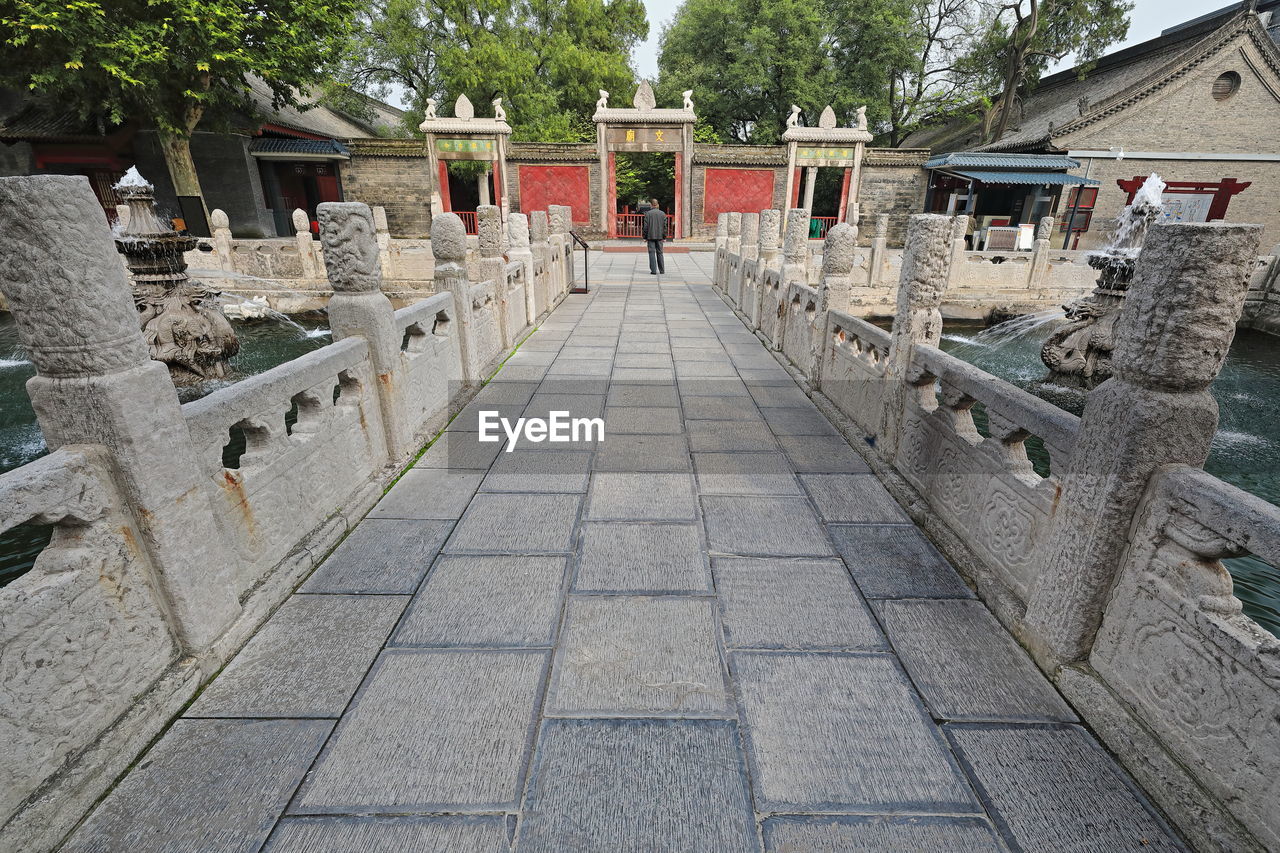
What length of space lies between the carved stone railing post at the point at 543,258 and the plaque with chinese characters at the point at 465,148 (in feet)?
36.9

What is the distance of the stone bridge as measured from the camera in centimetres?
156

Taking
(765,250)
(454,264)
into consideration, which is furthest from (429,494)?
(765,250)

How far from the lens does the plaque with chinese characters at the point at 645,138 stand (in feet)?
61.6

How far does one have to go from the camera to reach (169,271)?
6.88m

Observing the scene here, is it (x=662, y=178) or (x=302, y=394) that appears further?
(x=662, y=178)

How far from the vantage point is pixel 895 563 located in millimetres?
2787

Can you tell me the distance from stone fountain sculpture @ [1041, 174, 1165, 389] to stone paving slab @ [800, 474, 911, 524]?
4.55 metres

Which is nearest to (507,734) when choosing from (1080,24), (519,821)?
(519,821)

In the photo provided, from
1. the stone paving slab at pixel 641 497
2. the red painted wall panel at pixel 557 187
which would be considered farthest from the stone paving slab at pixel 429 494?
the red painted wall panel at pixel 557 187

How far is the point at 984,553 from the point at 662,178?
25193 millimetres

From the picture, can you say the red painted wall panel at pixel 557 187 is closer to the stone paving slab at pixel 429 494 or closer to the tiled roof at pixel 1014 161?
the tiled roof at pixel 1014 161

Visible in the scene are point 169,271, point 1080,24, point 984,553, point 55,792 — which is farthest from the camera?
point 1080,24

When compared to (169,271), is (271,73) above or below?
above

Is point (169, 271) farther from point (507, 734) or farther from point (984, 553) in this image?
point (984, 553)
